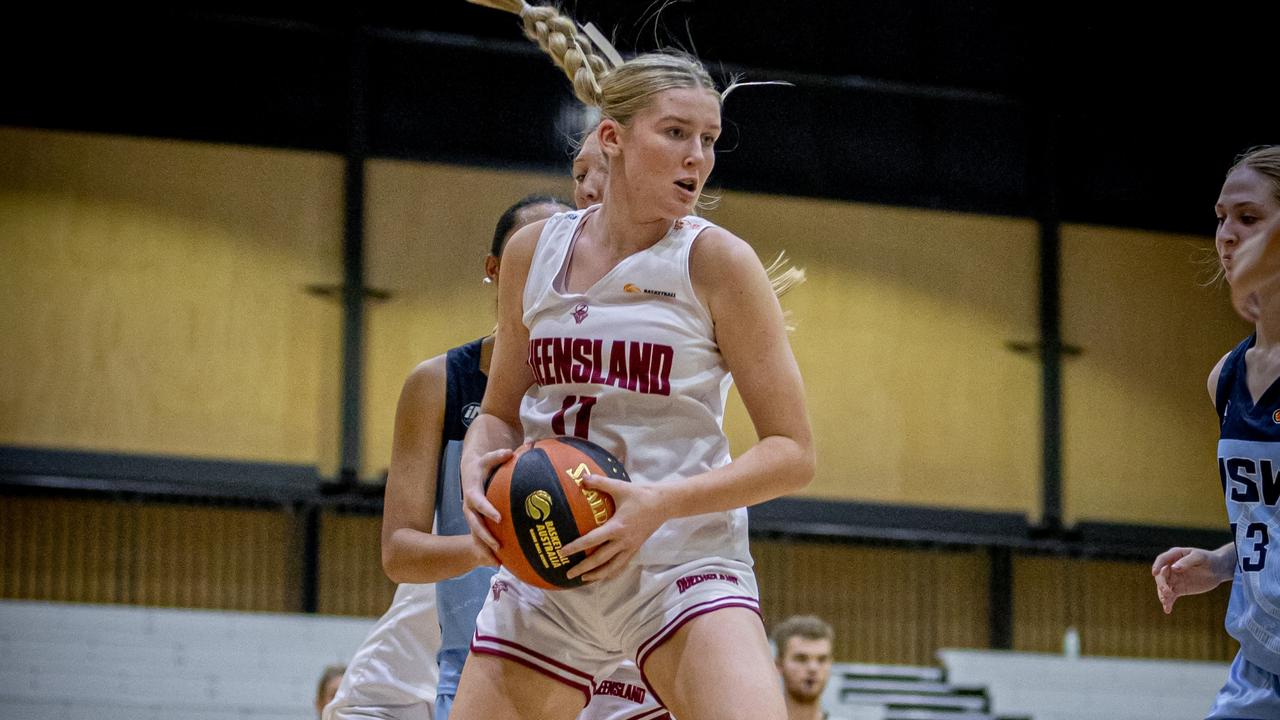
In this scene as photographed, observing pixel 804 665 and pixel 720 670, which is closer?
pixel 720 670

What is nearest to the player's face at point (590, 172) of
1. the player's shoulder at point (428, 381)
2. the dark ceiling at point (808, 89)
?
the player's shoulder at point (428, 381)

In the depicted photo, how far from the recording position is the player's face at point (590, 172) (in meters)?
3.83

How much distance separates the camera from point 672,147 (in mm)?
3029

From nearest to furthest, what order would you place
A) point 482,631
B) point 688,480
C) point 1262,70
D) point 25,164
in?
point 688,480
point 482,631
point 25,164
point 1262,70

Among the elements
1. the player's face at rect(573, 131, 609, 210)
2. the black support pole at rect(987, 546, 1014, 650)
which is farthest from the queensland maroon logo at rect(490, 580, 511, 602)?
the black support pole at rect(987, 546, 1014, 650)

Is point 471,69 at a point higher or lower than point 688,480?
higher

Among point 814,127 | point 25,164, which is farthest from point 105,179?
point 814,127

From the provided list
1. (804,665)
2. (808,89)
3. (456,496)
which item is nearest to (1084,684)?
(808,89)

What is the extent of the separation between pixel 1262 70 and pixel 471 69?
8.22 metres

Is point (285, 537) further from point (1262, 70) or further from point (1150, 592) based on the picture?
point (1262, 70)

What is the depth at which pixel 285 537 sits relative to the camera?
14875mm

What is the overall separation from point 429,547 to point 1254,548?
180 centimetres

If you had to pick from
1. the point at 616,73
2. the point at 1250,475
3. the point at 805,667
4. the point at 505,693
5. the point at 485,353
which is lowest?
the point at 505,693

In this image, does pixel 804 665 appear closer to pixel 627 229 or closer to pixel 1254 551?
pixel 1254 551
